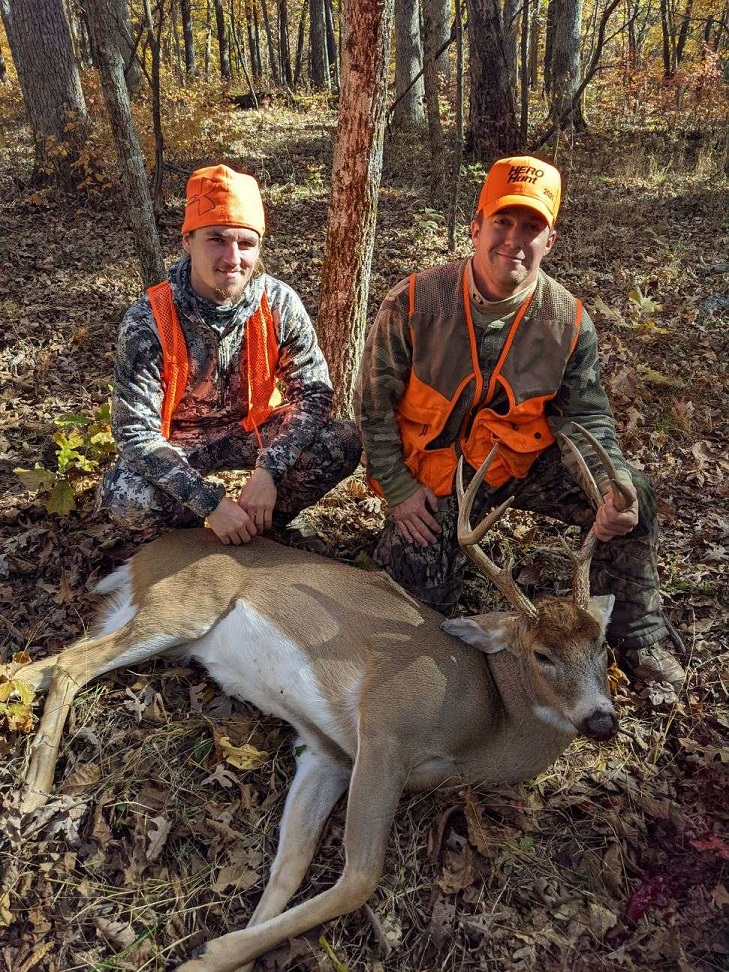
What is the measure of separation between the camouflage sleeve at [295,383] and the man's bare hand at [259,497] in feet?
0.22

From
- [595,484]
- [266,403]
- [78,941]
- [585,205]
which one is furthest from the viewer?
[585,205]

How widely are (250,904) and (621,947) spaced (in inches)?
55.1

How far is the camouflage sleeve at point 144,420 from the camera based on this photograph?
380 centimetres

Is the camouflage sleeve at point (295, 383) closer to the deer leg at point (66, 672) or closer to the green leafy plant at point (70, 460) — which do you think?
the deer leg at point (66, 672)

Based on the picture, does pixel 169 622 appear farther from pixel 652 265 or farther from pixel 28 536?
pixel 652 265

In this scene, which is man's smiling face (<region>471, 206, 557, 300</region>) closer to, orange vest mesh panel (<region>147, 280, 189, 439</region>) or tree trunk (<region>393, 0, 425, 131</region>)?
orange vest mesh panel (<region>147, 280, 189, 439</region>)

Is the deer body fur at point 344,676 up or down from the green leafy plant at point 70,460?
down

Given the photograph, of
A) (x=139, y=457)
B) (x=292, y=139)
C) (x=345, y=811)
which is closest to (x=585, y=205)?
(x=292, y=139)

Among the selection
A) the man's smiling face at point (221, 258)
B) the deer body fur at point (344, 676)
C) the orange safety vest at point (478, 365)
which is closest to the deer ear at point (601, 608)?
the deer body fur at point (344, 676)

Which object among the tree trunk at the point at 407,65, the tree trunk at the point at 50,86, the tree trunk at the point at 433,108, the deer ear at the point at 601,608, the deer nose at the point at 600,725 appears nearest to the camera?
the deer nose at the point at 600,725

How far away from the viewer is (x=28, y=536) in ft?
14.8

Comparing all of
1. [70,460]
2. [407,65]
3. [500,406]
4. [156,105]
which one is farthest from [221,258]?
[407,65]

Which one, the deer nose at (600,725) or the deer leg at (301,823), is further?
the deer nose at (600,725)

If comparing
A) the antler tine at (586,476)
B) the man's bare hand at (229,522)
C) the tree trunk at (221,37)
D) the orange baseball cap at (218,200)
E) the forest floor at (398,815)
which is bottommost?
the forest floor at (398,815)
